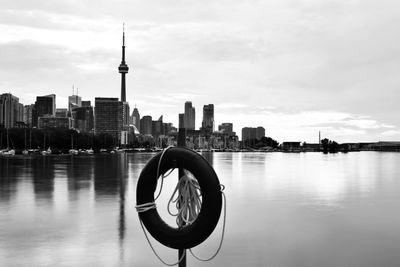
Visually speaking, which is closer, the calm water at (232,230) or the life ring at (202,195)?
the life ring at (202,195)

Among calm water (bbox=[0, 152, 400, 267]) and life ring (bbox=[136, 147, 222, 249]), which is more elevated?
life ring (bbox=[136, 147, 222, 249])

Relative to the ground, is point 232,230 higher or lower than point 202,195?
lower

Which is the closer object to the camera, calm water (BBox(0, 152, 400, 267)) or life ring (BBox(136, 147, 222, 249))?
life ring (BBox(136, 147, 222, 249))

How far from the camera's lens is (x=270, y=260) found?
13492mm

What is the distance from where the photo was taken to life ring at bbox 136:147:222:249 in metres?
8.45

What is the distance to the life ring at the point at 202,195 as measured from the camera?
27.7 ft

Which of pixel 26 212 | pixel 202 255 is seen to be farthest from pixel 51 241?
pixel 26 212

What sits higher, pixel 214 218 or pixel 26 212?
pixel 214 218

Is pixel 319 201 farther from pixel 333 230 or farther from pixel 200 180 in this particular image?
pixel 200 180

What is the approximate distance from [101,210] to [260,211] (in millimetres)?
7916

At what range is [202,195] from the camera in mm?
8531

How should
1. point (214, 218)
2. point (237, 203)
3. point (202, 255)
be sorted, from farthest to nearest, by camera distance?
point (237, 203)
point (202, 255)
point (214, 218)

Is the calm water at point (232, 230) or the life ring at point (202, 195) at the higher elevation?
the life ring at point (202, 195)

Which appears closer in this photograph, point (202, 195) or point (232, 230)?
point (202, 195)
